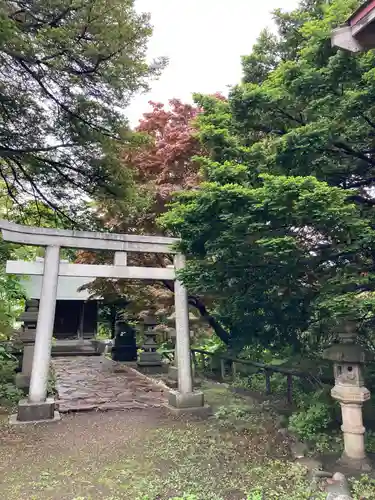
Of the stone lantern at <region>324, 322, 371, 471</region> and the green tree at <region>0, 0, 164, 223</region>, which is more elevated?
the green tree at <region>0, 0, 164, 223</region>

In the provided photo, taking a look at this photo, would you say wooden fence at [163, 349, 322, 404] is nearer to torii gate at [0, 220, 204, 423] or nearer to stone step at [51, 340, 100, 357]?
torii gate at [0, 220, 204, 423]

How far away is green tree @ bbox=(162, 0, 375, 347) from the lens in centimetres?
426

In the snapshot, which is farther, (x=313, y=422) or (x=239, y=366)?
(x=239, y=366)

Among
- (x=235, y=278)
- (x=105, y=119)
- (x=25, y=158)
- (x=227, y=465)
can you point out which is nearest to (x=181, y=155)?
(x=105, y=119)

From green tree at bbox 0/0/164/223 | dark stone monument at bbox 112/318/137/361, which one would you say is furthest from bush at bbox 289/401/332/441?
dark stone monument at bbox 112/318/137/361

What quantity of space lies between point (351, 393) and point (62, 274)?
5.52m

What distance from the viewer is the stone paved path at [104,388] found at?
822 cm

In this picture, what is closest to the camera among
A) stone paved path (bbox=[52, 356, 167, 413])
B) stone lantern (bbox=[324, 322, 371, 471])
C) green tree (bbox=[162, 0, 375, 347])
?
green tree (bbox=[162, 0, 375, 347])

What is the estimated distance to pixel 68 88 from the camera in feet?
27.2

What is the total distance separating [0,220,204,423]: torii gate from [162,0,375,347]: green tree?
70.1 inches

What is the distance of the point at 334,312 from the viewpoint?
412 cm

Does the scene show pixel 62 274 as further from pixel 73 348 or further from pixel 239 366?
pixel 73 348

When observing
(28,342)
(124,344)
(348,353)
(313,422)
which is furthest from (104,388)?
(348,353)

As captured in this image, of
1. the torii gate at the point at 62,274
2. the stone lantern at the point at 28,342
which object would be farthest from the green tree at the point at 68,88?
the stone lantern at the point at 28,342
